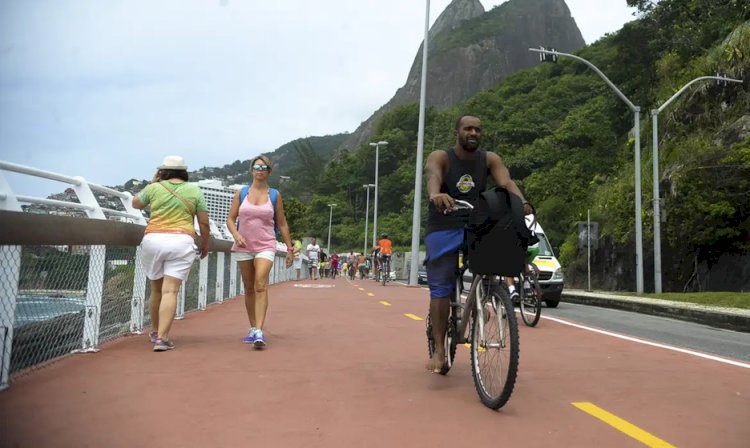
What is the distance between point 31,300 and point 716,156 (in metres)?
23.9

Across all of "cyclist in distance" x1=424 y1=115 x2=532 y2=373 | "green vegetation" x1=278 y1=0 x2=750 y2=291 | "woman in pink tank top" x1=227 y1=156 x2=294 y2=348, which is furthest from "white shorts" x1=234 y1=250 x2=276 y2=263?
"green vegetation" x1=278 y1=0 x2=750 y2=291

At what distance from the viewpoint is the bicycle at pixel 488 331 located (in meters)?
3.86

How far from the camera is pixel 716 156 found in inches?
918

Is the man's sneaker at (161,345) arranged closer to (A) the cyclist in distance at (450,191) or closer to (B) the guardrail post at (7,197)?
(B) the guardrail post at (7,197)

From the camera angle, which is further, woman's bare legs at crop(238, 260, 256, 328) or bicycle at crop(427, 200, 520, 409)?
woman's bare legs at crop(238, 260, 256, 328)

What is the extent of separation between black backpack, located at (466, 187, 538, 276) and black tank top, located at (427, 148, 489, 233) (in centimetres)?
53

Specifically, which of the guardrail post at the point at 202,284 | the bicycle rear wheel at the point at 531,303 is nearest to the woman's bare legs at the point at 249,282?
the bicycle rear wheel at the point at 531,303

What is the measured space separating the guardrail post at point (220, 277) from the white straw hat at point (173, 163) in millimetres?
6637

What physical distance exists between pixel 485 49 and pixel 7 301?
144822 millimetres

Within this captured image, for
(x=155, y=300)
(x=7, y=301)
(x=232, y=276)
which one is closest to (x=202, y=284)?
(x=232, y=276)

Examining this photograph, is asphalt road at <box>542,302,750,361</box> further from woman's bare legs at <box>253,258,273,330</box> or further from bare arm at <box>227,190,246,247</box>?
bare arm at <box>227,190,246,247</box>

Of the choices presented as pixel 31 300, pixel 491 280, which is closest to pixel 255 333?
pixel 31 300

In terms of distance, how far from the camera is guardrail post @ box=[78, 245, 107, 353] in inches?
233

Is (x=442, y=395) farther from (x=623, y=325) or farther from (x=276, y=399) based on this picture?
(x=623, y=325)
